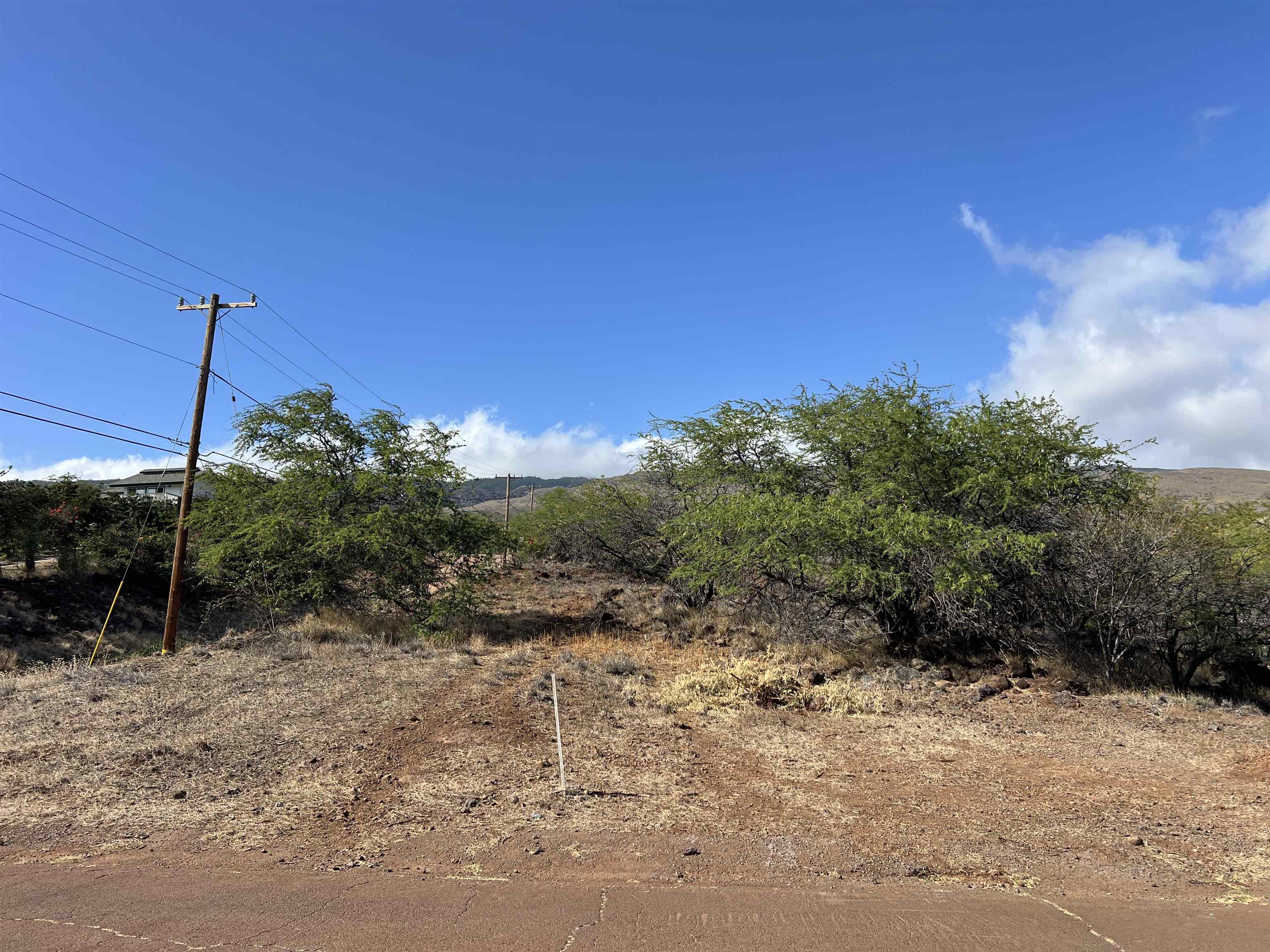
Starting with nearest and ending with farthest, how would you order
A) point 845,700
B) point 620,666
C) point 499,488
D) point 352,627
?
point 845,700
point 620,666
point 352,627
point 499,488

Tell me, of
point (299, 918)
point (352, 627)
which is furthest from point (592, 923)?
point (352, 627)

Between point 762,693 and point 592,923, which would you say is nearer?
point 592,923

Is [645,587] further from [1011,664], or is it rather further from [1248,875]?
[1248,875]

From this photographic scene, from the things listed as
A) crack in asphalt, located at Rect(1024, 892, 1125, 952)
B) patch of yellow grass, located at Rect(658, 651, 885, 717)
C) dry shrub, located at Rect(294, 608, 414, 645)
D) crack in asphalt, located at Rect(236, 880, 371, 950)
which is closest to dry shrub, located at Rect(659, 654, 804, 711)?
patch of yellow grass, located at Rect(658, 651, 885, 717)

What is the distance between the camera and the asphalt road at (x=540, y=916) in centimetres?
448

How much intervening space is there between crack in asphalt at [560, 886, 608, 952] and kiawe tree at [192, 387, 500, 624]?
13.2 m

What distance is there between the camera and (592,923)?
15.6 feet

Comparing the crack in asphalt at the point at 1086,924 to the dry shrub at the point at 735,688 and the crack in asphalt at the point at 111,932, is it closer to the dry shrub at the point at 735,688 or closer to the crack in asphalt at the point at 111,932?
the crack in asphalt at the point at 111,932

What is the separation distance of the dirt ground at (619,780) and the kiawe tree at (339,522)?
4360 millimetres

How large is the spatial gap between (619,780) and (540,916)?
3.09 metres

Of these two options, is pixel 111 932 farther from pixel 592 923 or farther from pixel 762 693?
pixel 762 693

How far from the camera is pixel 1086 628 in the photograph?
44.5 ft

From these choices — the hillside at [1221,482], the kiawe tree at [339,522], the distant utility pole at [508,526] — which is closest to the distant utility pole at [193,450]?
the kiawe tree at [339,522]

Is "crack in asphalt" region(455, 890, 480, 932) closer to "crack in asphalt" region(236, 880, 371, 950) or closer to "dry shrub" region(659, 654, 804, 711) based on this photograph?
"crack in asphalt" region(236, 880, 371, 950)
